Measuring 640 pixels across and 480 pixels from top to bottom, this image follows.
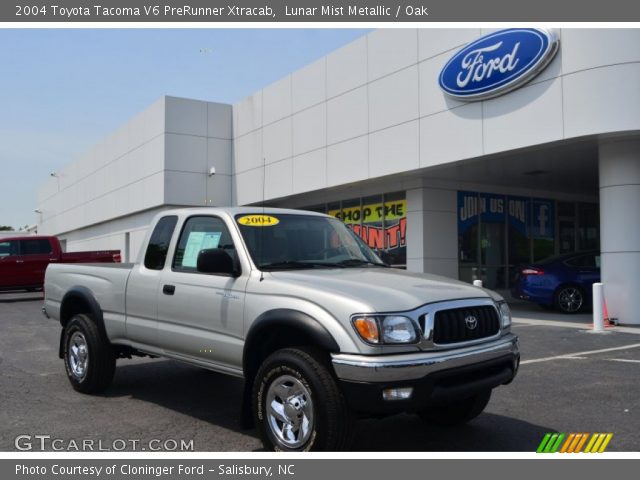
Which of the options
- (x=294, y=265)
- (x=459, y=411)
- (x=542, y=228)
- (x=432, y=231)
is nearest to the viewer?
(x=294, y=265)

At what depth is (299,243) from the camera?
5.55 m

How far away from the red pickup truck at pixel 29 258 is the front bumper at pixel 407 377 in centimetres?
1717

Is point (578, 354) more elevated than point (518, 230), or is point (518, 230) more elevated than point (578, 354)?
point (518, 230)

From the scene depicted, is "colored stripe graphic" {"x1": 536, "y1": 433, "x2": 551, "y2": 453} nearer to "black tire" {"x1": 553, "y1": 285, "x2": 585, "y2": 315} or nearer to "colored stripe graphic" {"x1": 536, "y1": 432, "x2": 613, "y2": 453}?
"colored stripe graphic" {"x1": 536, "y1": 432, "x2": 613, "y2": 453}

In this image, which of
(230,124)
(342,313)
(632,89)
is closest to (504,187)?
(632,89)

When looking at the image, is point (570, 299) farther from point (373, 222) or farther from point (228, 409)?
point (228, 409)

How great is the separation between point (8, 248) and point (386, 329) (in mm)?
18888

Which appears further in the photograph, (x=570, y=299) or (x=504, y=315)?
(x=570, y=299)

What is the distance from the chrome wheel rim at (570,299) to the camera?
1517 cm

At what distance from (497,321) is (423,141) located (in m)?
11.8

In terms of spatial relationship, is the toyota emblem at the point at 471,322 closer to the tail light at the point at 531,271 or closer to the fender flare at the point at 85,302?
the fender flare at the point at 85,302

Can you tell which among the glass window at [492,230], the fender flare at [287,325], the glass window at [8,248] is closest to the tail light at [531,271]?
the glass window at [492,230]

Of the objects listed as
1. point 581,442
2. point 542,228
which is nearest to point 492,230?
point 542,228

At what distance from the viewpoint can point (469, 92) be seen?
1462 centimetres
